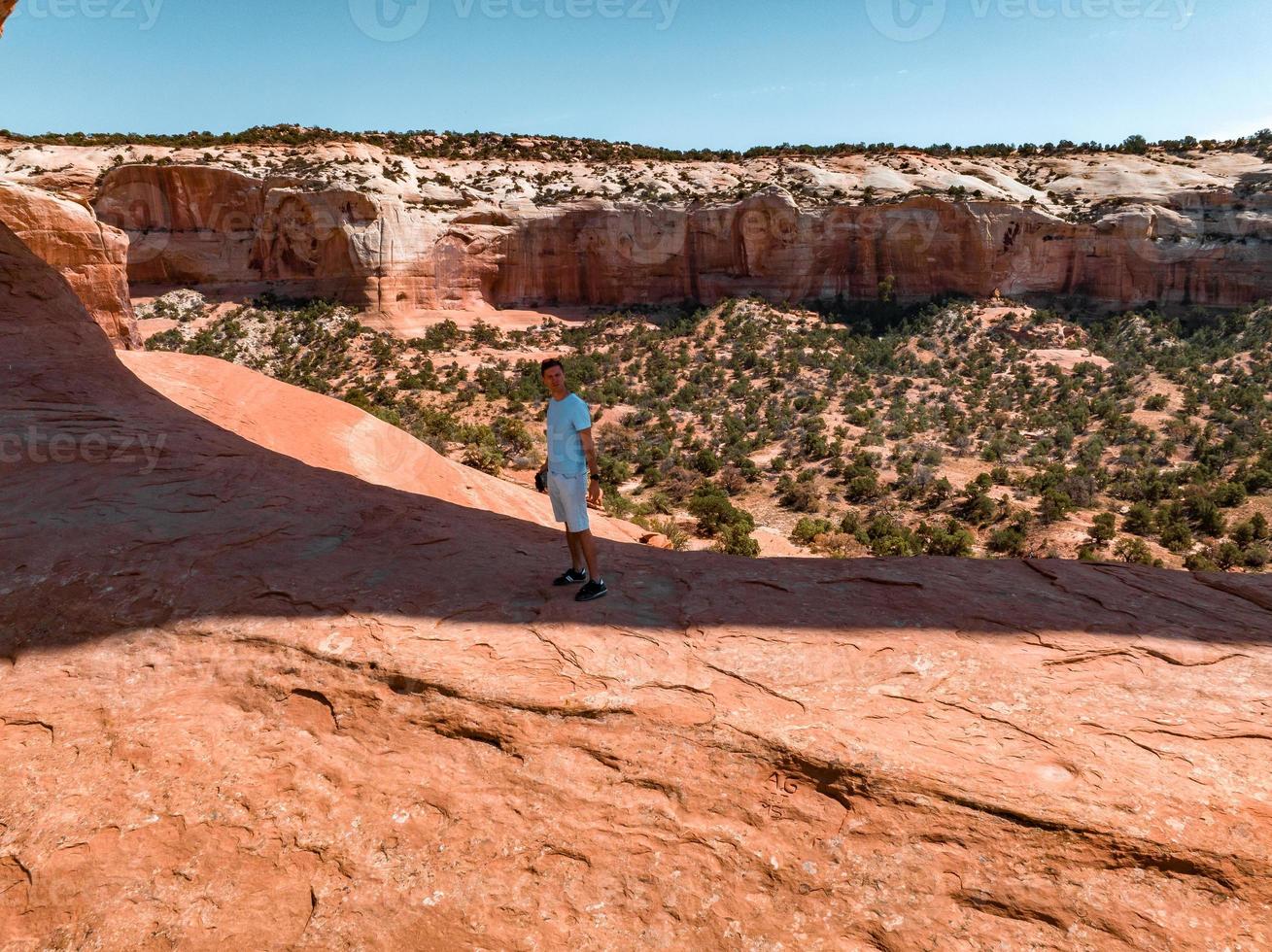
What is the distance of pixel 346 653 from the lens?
3.53 m

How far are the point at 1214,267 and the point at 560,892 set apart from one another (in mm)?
45073

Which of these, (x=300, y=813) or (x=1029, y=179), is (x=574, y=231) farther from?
(x=300, y=813)

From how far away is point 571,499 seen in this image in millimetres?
4449

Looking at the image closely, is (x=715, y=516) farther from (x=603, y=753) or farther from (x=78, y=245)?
(x=603, y=753)

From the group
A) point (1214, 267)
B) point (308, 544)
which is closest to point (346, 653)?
point (308, 544)

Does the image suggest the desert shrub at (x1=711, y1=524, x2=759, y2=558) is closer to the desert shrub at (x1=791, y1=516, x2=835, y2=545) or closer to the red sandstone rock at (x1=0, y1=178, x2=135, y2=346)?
the desert shrub at (x1=791, y1=516, x2=835, y2=545)

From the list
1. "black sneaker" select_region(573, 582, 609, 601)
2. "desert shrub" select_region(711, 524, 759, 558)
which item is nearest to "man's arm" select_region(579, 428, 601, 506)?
"black sneaker" select_region(573, 582, 609, 601)

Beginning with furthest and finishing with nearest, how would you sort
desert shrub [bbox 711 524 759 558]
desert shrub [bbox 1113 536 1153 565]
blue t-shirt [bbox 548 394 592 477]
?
desert shrub [bbox 1113 536 1153 565] → desert shrub [bbox 711 524 759 558] → blue t-shirt [bbox 548 394 592 477]

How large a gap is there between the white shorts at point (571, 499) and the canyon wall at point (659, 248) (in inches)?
1230

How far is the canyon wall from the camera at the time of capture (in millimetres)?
32344

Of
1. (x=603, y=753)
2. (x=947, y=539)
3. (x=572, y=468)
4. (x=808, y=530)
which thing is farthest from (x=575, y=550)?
(x=947, y=539)

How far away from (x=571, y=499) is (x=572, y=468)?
201 mm

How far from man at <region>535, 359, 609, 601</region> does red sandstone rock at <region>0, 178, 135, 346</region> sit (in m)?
10.6

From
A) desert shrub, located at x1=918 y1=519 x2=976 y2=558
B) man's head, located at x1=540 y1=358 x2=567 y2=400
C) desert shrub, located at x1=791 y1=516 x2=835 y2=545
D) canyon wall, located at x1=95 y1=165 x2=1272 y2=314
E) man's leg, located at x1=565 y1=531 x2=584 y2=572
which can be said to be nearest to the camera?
man's head, located at x1=540 y1=358 x2=567 y2=400
